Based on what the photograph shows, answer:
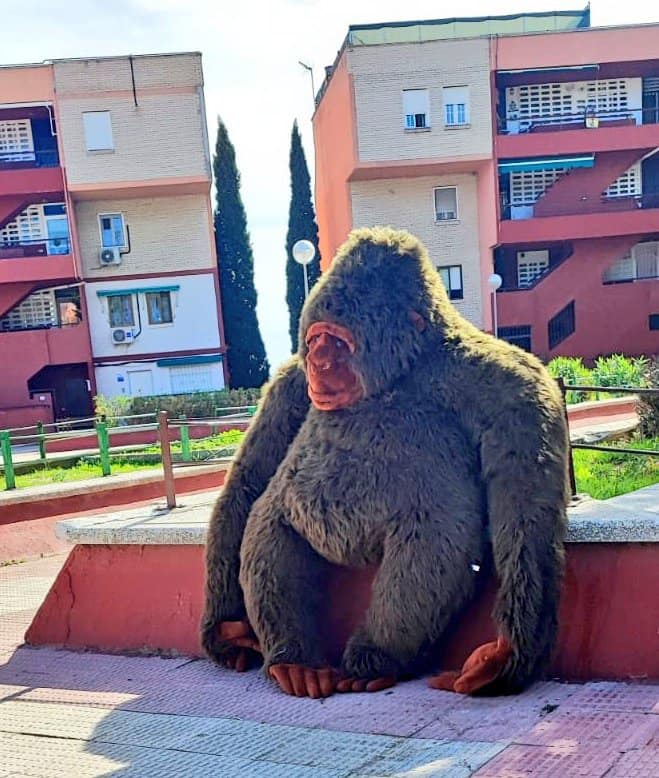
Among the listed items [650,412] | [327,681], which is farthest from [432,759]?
[650,412]

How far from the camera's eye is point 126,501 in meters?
9.09

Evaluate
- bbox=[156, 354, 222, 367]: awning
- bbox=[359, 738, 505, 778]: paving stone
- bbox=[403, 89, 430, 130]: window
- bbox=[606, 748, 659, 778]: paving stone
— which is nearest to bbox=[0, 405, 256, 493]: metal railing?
bbox=[359, 738, 505, 778]: paving stone

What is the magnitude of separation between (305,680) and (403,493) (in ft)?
2.84

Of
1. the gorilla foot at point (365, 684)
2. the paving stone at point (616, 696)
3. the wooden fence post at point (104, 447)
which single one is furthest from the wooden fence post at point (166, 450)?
the wooden fence post at point (104, 447)

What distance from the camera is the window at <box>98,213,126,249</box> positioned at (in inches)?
949

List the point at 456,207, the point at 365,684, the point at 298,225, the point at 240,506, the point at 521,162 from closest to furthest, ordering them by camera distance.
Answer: the point at 365,684
the point at 240,506
the point at 521,162
the point at 456,207
the point at 298,225

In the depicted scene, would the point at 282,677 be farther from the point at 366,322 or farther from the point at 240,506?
the point at 366,322

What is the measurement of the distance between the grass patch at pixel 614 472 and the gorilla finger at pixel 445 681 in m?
2.02

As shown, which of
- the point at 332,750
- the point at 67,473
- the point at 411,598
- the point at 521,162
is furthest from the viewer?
the point at 521,162

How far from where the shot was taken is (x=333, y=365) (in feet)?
10.8

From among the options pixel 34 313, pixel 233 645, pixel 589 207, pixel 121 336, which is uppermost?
pixel 589 207

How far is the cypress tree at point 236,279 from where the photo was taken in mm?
24953

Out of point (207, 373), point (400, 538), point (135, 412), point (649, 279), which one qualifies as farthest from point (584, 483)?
point (649, 279)

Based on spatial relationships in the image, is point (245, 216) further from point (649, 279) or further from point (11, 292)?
point (649, 279)
